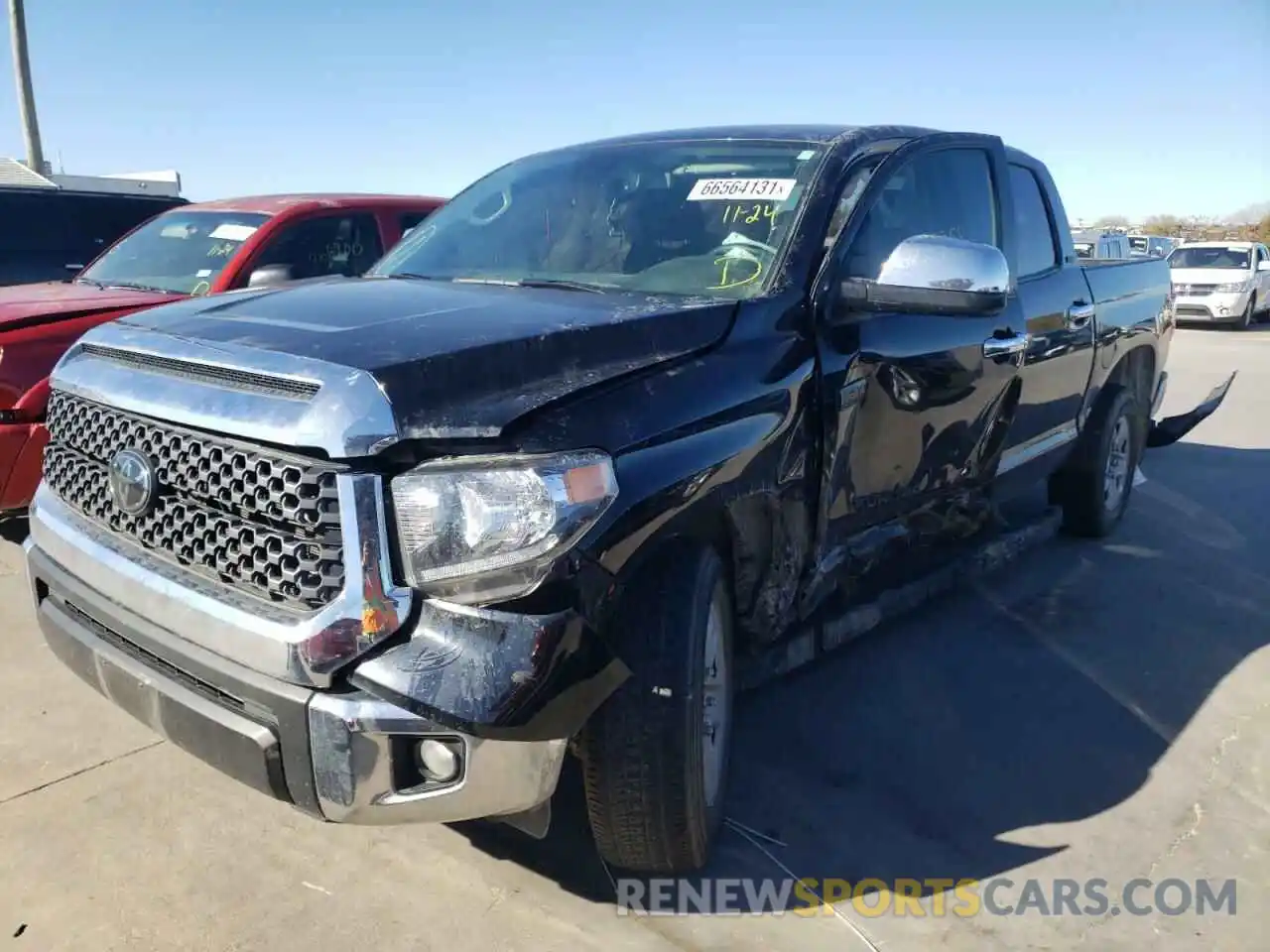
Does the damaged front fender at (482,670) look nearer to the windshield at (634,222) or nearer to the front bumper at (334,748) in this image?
the front bumper at (334,748)

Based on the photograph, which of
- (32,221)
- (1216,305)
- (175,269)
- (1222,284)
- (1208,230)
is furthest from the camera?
(1208,230)

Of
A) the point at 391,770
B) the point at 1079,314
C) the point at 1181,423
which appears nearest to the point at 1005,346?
the point at 1079,314

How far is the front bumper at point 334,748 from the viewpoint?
2.04 m

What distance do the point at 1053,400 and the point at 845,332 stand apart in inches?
76.2

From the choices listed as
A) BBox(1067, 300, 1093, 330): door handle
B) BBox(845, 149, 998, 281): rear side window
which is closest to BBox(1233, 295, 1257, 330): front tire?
BBox(1067, 300, 1093, 330): door handle

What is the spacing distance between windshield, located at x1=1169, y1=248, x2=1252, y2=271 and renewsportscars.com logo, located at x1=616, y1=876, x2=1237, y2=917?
2126 centimetres

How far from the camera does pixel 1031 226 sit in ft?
15.4

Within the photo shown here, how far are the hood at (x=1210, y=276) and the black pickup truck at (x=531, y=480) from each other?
783 inches

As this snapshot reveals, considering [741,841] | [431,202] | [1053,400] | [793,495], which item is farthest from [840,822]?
[431,202]

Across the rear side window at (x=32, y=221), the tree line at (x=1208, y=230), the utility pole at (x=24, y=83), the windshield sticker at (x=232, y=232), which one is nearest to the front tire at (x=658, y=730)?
the windshield sticker at (x=232, y=232)

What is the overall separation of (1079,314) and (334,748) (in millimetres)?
3905

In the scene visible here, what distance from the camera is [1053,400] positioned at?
4.58 metres

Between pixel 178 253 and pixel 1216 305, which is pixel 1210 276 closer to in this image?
pixel 1216 305

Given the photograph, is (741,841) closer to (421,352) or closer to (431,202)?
(421,352)
